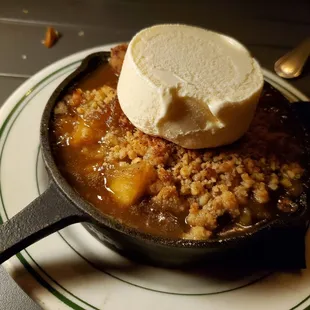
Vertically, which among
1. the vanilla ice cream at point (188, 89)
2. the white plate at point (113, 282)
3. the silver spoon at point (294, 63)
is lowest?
the white plate at point (113, 282)

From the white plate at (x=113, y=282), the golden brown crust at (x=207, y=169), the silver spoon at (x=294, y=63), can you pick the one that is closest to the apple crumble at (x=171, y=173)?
the golden brown crust at (x=207, y=169)

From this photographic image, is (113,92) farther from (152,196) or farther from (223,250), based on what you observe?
(223,250)

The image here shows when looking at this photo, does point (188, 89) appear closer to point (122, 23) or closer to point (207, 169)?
point (207, 169)

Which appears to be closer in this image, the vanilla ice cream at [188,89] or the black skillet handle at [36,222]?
the black skillet handle at [36,222]

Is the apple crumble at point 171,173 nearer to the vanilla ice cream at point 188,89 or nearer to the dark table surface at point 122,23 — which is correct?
the vanilla ice cream at point 188,89

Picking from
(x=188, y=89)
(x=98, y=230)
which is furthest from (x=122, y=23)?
(x=98, y=230)

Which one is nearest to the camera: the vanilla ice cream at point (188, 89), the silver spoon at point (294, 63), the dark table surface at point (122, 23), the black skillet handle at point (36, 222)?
the black skillet handle at point (36, 222)
